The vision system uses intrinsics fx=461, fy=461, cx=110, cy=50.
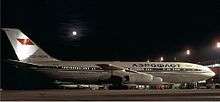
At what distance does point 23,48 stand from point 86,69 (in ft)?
27.7

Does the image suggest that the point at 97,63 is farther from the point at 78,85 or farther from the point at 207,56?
the point at 207,56

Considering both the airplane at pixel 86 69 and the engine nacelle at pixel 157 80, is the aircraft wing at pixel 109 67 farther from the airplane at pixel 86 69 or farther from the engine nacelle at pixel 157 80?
the engine nacelle at pixel 157 80

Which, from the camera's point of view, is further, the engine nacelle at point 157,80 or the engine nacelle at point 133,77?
the engine nacelle at point 157,80

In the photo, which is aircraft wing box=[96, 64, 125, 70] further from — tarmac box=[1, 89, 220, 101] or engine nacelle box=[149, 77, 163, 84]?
tarmac box=[1, 89, 220, 101]

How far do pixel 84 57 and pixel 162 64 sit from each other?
5527cm

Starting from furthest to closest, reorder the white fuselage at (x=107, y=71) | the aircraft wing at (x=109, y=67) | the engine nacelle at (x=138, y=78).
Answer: the aircraft wing at (x=109, y=67), the white fuselage at (x=107, y=71), the engine nacelle at (x=138, y=78)

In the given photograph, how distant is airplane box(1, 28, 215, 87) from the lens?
192ft

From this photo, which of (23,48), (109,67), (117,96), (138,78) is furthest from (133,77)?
(117,96)

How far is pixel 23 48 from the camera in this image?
58438 mm

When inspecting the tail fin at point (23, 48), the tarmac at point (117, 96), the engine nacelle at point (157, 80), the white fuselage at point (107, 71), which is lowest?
the tarmac at point (117, 96)

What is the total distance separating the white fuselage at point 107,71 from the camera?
59.0 meters

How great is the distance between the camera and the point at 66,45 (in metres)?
104

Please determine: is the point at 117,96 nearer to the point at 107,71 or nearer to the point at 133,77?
the point at 133,77

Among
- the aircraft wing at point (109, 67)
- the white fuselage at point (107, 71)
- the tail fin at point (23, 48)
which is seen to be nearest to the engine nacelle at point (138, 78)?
the white fuselage at point (107, 71)
